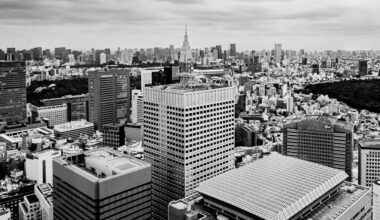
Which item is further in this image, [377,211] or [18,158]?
[18,158]

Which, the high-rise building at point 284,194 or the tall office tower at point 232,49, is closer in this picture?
the high-rise building at point 284,194

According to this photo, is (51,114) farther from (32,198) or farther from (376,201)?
(376,201)

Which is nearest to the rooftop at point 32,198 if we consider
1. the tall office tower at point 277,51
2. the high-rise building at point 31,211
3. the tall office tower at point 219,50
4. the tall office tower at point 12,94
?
the high-rise building at point 31,211

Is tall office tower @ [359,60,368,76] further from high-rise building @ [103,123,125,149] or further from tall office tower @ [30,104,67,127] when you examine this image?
high-rise building @ [103,123,125,149]

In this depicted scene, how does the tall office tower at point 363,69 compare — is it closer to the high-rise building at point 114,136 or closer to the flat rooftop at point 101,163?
the high-rise building at point 114,136

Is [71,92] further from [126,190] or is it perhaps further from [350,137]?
[126,190]

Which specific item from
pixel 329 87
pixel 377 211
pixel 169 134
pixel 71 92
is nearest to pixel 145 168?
pixel 169 134

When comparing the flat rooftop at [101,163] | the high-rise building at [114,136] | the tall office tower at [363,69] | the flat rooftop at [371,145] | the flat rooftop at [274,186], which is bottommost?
the high-rise building at [114,136]
